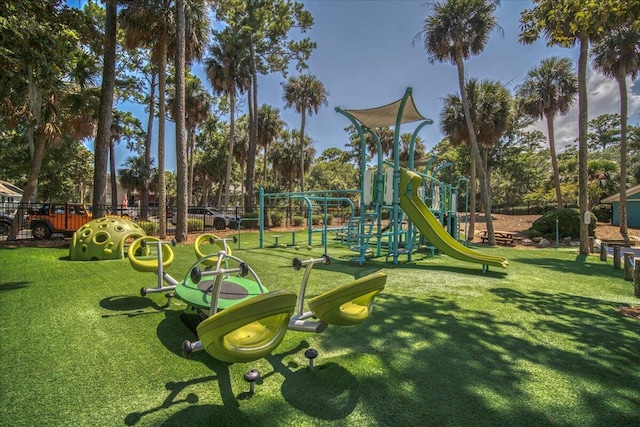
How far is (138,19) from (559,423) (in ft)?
50.7

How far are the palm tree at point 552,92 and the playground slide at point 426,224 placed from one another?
15.5m

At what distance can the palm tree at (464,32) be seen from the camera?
49.5ft

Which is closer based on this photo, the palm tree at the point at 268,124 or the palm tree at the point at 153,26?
the palm tree at the point at 153,26

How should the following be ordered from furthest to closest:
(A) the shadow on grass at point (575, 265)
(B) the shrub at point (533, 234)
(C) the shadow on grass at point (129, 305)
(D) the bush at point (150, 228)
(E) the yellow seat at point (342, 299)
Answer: (B) the shrub at point (533, 234), (D) the bush at point (150, 228), (A) the shadow on grass at point (575, 265), (C) the shadow on grass at point (129, 305), (E) the yellow seat at point (342, 299)

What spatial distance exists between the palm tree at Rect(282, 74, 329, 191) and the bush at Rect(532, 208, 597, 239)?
55.7 ft

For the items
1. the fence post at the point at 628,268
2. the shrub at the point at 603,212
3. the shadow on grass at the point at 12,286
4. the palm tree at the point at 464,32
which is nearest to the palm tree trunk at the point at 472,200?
the palm tree at the point at 464,32

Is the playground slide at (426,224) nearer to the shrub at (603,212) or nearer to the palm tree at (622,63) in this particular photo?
the palm tree at (622,63)

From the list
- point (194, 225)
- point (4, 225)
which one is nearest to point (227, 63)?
point (194, 225)

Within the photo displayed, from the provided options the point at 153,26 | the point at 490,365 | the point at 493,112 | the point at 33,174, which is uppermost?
the point at 153,26

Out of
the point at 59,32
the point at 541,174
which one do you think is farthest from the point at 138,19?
the point at 541,174

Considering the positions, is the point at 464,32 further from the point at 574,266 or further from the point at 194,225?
the point at 194,225

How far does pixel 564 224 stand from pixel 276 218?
15964mm

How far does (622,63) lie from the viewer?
15.6 m

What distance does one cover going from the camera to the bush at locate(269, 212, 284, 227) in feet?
68.1
